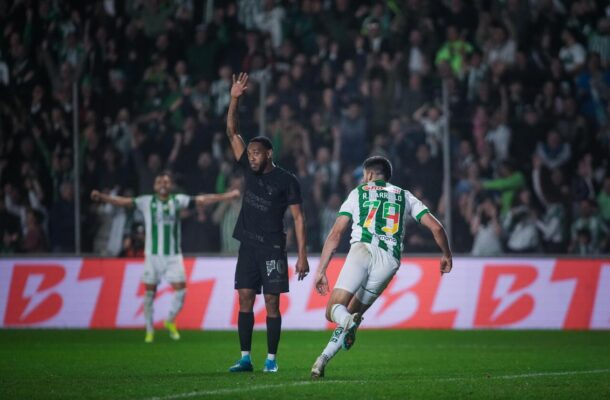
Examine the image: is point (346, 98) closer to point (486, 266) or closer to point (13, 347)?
point (486, 266)

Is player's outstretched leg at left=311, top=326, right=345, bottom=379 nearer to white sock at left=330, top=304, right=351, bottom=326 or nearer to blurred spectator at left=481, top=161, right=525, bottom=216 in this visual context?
white sock at left=330, top=304, right=351, bottom=326

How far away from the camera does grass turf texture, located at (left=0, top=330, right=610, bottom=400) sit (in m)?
8.12

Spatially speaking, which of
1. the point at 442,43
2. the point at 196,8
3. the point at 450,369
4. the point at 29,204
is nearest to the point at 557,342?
the point at 450,369

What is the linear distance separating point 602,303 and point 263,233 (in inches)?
326

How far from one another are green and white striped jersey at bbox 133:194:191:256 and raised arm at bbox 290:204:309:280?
5.67 metres

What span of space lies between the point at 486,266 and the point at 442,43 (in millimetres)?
4278

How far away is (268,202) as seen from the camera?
10.1 meters

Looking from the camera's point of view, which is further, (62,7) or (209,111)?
(62,7)

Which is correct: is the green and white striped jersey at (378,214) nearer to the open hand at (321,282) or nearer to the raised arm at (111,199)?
the open hand at (321,282)

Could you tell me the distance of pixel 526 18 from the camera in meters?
19.3

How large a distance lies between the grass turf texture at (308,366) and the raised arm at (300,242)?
877mm

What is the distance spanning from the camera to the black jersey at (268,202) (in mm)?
10109

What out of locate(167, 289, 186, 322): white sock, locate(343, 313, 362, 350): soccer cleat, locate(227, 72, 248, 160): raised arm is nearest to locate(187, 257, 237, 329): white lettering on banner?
locate(167, 289, 186, 322): white sock

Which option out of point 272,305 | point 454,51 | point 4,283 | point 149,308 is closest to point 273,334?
point 272,305
